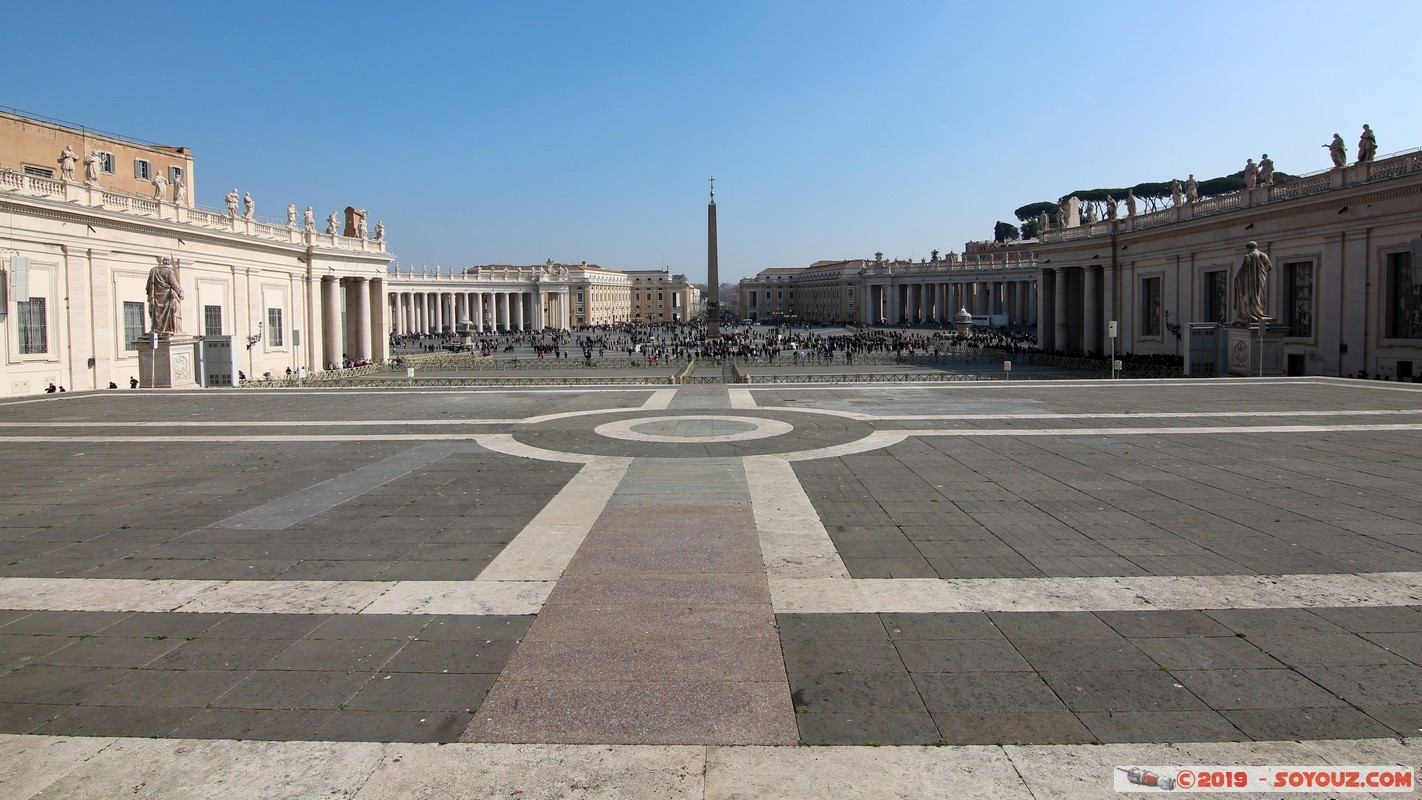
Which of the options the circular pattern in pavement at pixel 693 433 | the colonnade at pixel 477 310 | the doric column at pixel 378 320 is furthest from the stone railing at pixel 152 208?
the colonnade at pixel 477 310

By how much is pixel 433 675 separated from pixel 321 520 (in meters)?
4.68

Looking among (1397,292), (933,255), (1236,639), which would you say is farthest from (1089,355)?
(933,255)

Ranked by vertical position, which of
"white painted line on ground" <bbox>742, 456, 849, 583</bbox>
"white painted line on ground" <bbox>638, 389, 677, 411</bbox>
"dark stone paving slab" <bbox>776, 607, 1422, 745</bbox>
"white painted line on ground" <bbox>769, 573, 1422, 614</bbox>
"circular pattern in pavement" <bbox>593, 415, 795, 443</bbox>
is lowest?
"dark stone paving slab" <bbox>776, 607, 1422, 745</bbox>

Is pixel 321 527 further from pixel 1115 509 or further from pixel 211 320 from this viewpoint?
pixel 211 320

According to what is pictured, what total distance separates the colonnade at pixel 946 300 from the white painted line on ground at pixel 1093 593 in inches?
4359

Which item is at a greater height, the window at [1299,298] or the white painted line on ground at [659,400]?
the window at [1299,298]

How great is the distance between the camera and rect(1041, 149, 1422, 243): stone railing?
30344 millimetres

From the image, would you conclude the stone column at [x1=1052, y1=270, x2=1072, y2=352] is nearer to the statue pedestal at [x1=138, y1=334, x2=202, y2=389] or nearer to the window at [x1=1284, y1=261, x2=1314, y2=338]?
the window at [x1=1284, y1=261, x2=1314, y2=338]

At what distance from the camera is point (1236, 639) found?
5801mm

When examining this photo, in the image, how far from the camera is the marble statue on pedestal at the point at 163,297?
27703 mm

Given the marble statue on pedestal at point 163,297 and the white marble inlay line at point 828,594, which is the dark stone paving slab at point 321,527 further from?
the marble statue on pedestal at point 163,297

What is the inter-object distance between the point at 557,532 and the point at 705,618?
114 inches

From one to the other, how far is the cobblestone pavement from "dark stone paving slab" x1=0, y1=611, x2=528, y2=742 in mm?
29

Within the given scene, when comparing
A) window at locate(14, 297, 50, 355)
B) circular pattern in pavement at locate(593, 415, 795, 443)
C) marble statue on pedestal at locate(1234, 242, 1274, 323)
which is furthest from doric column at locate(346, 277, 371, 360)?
marble statue on pedestal at locate(1234, 242, 1274, 323)
